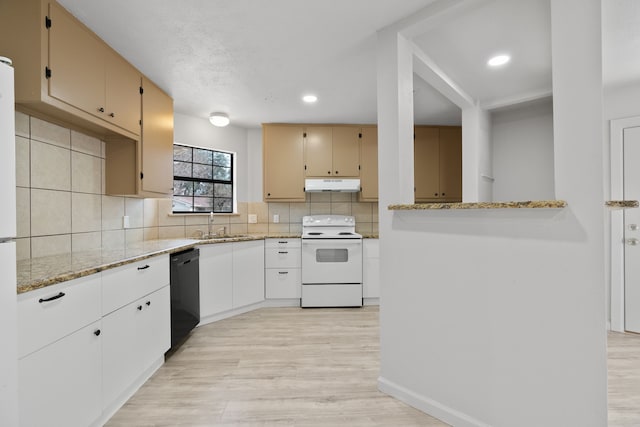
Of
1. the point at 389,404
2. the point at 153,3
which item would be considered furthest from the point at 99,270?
the point at 389,404

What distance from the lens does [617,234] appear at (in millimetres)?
2688

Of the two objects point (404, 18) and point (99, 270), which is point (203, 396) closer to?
point (99, 270)

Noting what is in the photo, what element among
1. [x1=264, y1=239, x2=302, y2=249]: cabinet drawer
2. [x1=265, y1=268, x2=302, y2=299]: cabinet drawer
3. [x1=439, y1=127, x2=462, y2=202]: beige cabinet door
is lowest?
[x1=265, y1=268, x2=302, y2=299]: cabinet drawer

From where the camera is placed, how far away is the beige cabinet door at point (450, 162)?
398cm

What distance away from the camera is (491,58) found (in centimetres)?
229

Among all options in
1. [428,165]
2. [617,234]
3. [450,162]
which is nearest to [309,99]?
[428,165]

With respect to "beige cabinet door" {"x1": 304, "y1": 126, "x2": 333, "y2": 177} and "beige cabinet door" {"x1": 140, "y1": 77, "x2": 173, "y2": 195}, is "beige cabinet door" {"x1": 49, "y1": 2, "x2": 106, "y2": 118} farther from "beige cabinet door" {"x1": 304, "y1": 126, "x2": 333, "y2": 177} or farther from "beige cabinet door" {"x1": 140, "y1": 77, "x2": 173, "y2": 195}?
"beige cabinet door" {"x1": 304, "y1": 126, "x2": 333, "y2": 177}

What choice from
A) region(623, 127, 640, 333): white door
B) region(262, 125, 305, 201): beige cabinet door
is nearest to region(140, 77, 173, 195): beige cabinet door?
region(262, 125, 305, 201): beige cabinet door

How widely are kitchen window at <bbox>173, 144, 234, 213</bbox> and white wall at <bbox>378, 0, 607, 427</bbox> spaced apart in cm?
268

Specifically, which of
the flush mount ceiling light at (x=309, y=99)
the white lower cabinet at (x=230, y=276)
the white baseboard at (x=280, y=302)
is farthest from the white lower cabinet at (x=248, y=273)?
the flush mount ceiling light at (x=309, y=99)

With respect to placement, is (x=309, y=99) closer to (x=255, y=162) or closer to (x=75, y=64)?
(x=255, y=162)

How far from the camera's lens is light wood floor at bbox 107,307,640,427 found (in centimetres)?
154

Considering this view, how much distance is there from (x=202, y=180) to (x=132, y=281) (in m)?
2.14

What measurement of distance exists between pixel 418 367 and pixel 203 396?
1.30m
